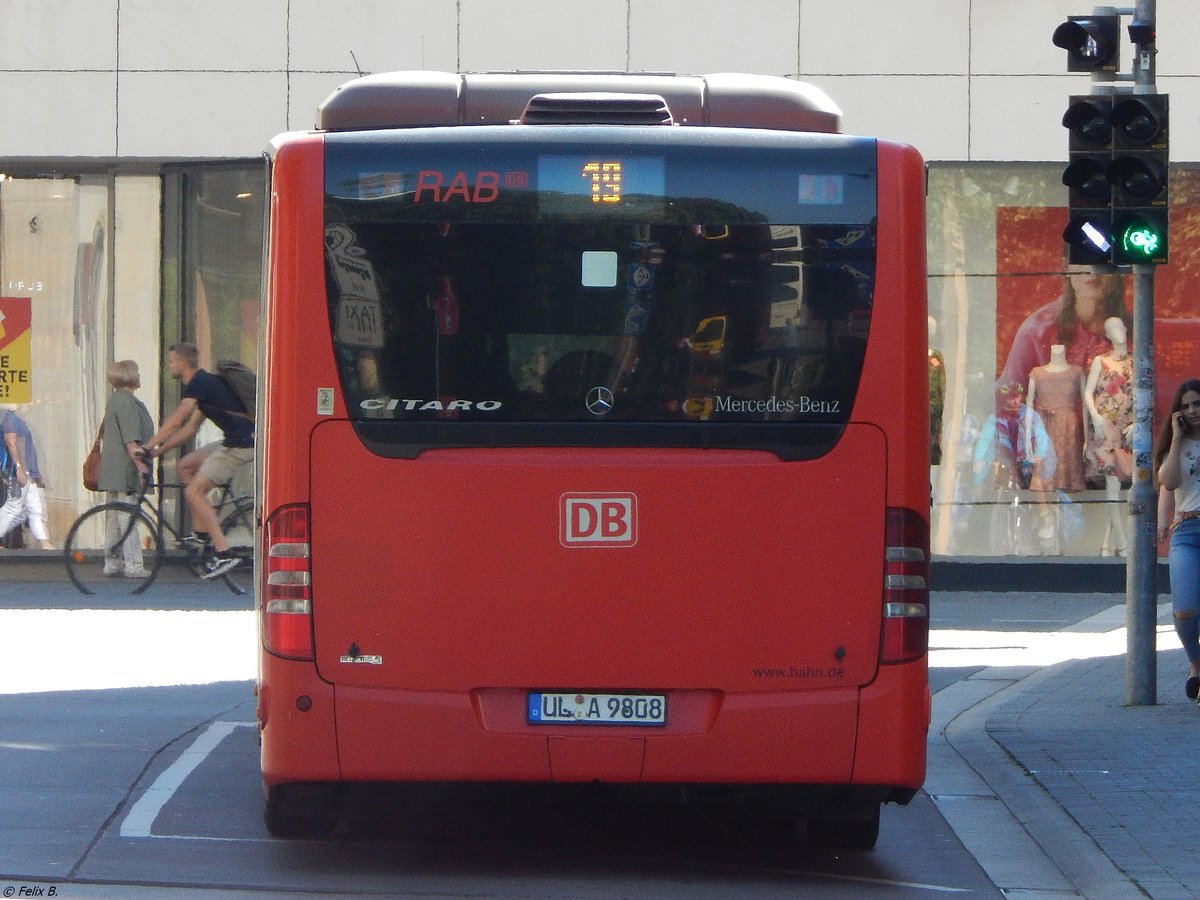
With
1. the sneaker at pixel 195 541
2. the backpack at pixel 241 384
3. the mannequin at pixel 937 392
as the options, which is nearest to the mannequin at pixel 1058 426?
the mannequin at pixel 937 392

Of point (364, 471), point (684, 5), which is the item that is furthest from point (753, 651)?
point (684, 5)

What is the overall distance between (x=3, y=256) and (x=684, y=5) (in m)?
7.26

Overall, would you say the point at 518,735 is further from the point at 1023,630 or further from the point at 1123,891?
the point at 1023,630

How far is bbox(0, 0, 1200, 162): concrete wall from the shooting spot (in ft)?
62.7

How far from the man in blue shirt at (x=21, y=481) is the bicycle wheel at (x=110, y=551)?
224cm

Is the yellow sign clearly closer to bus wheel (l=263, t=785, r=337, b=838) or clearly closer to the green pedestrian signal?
the green pedestrian signal

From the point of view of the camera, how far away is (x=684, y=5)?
62.8ft

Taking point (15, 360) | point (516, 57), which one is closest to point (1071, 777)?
point (516, 57)

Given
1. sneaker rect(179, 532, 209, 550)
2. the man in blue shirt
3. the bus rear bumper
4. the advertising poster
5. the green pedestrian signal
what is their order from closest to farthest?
the bus rear bumper, the green pedestrian signal, sneaker rect(179, 532, 209, 550), the advertising poster, the man in blue shirt

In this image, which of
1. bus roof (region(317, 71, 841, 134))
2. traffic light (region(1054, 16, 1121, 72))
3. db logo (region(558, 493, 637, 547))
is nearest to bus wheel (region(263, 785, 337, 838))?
db logo (region(558, 493, 637, 547))

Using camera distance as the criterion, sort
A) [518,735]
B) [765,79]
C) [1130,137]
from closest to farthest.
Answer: [518,735] → [765,79] → [1130,137]

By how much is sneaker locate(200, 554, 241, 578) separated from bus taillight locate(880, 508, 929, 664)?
11.8m

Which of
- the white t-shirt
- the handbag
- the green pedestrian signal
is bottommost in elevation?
the handbag

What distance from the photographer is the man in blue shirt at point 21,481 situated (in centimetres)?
1970
